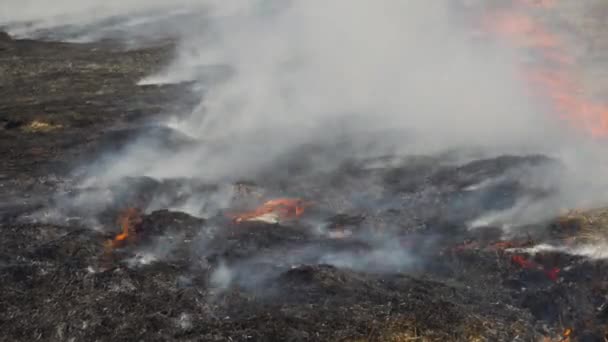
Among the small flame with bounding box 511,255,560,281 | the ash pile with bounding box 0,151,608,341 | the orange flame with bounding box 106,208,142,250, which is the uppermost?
the orange flame with bounding box 106,208,142,250

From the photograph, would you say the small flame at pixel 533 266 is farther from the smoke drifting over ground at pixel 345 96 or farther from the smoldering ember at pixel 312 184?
the smoke drifting over ground at pixel 345 96

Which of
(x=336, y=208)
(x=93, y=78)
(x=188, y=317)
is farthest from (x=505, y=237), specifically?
(x=93, y=78)

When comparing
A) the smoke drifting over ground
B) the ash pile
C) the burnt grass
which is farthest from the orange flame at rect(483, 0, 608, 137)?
the ash pile

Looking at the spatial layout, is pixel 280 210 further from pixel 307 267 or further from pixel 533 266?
pixel 533 266

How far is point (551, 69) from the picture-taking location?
131ft

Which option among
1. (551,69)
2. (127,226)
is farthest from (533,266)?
(551,69)

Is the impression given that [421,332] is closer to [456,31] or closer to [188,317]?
[188,317]

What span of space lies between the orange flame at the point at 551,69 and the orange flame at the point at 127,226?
78.8ft

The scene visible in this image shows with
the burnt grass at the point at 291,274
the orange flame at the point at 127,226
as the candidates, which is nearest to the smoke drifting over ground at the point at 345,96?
the burnt grass at the point at 291,274

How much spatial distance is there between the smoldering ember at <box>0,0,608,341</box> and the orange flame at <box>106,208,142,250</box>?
8cm

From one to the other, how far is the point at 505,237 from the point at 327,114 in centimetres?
1626

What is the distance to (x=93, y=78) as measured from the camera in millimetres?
38562

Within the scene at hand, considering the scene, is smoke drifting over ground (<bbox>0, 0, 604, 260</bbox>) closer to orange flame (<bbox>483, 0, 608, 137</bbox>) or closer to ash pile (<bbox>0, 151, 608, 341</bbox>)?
orange flame (<bbox>483, 0, 608, 137</bbox>)

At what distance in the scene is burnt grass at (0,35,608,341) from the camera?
16234 millimetres
